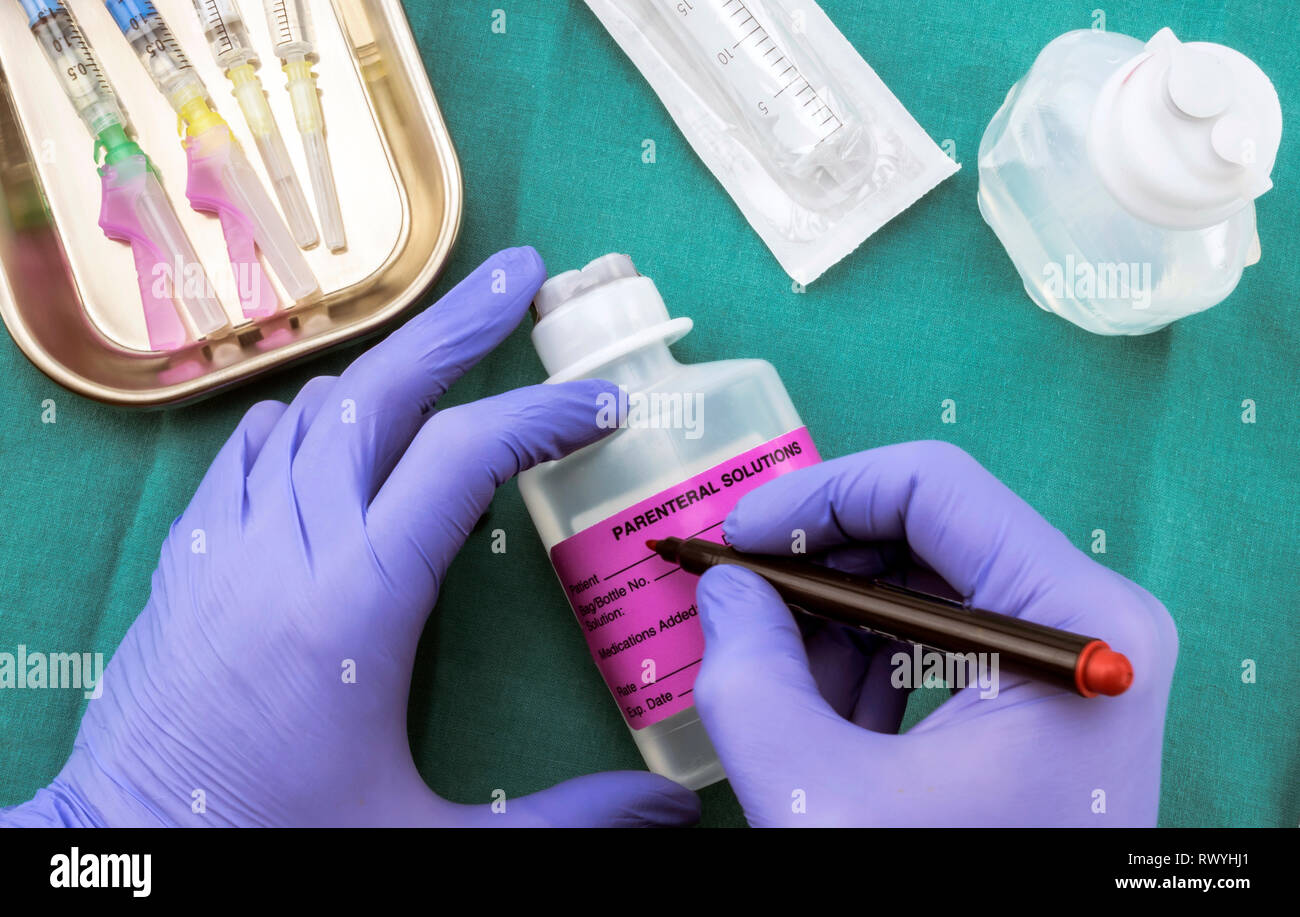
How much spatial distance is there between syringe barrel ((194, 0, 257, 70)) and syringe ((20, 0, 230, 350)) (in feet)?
0.44

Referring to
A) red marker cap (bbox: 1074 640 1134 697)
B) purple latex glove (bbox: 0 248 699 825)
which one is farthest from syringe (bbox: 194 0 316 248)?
red marker cap (bbox: 1074 640 1134 697)

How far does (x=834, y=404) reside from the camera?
110 centimetres

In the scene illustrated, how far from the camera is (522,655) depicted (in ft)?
3.54

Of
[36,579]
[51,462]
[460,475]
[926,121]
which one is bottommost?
[36,579]

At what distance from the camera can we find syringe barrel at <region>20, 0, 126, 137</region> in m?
1.08

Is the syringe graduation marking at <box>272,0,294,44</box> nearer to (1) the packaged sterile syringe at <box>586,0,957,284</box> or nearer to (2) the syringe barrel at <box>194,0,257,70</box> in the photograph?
(2) the syringe barrel at <box>194,0,257,70</box>

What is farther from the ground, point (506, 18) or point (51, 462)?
point (506, 18)

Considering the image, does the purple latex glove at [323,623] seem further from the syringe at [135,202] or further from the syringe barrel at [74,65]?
the syringe barrel at [74,65]

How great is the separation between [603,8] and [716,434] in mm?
546

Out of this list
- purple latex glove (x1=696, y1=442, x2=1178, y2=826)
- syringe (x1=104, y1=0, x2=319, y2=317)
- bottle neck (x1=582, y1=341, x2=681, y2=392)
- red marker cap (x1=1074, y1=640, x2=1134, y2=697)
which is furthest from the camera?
syringe (x1=104, y1=0, x2=319, y2=317)

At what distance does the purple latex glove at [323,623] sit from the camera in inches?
35.3

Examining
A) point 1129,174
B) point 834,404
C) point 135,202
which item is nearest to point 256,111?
point 135,202
